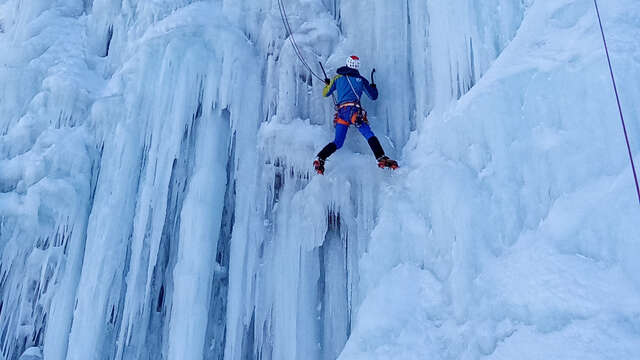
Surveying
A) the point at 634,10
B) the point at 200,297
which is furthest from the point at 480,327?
the point at 200,297

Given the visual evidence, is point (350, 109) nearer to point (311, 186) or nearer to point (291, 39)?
point (311, 186)

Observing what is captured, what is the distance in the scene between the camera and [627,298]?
8.87ft

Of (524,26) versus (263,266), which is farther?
(263,266)

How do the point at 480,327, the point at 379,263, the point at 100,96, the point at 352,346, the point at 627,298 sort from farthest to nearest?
the point at 100,96, the point at 379,263, the point at 352,346, the point at 480,327, the point at 627,298

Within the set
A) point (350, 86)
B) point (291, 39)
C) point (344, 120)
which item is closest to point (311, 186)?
point (344, 120)

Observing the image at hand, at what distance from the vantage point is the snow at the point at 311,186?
3.18m

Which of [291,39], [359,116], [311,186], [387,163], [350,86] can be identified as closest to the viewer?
[387,163]

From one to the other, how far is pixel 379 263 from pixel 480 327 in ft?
3.87

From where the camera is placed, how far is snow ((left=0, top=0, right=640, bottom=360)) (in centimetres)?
318

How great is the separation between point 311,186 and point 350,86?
1010 mm

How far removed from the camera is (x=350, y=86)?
490 centimetres

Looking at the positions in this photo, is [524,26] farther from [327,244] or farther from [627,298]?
[327,244]

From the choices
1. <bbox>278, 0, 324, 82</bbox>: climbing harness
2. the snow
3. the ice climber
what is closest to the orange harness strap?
the ice climber

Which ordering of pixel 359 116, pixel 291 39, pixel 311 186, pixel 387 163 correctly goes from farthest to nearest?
pixel 291 39 → pixel 311 186 → pixel 359 116 → pixel 387 163
